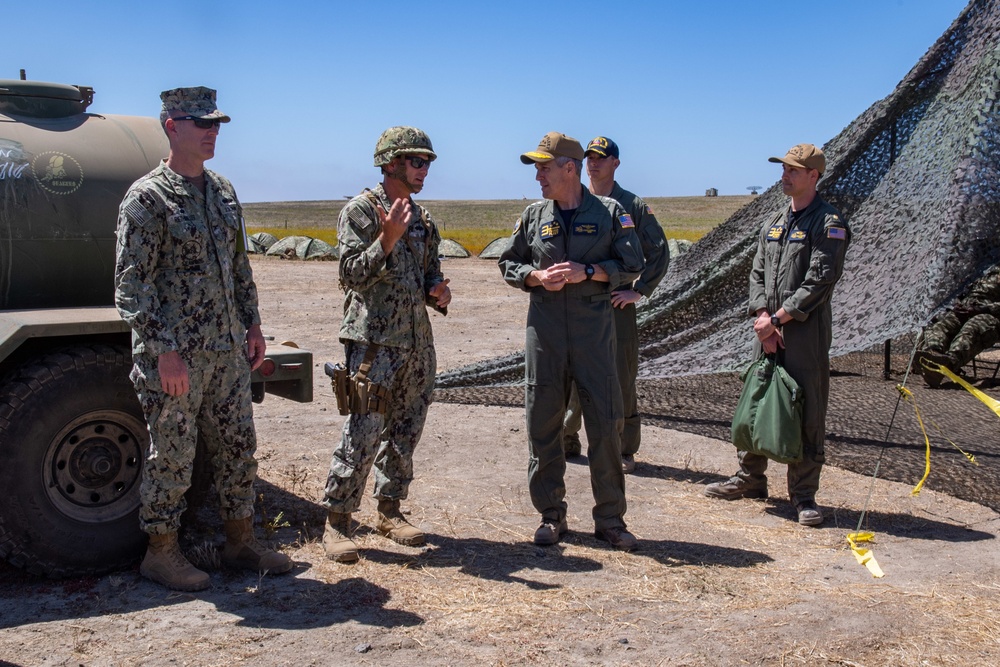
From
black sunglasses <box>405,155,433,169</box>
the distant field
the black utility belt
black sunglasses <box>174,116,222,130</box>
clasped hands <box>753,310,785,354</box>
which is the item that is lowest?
clasped hands <box>753,310,785,354</box>

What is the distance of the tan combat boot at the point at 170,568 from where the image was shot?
13.8 ft

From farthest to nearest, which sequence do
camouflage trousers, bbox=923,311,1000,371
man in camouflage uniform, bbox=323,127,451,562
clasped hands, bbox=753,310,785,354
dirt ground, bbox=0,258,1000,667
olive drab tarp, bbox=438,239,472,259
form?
1. olive drab tarp, bbox=438,239,472,259
2. camouflage trousers, bbox=923,311,1000,371
3. clasped hands, bbox=753,310,785,354
4. man in camouflage uniform, bbox=323,127,451,562
5. dirt ground, bbox=0,258,1000,667

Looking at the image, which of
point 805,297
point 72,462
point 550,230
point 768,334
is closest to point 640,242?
point 768,334

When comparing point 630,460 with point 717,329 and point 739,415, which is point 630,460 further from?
→ point 717,329

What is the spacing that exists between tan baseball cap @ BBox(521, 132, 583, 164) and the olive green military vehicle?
1598mm

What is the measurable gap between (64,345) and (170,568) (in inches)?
41.7

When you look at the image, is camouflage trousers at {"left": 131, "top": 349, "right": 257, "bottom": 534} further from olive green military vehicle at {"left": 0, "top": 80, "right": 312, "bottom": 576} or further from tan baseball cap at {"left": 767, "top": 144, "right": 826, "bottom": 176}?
tan baseball cap at {"left": 767, "top": 144, "right": 826, "bottom": 176}

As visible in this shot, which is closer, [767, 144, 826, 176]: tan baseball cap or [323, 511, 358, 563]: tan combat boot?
[323, 511, 358, 563]: tan combat boot

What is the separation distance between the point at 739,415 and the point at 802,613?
167cm

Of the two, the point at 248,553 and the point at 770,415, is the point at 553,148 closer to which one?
the point at 770,415

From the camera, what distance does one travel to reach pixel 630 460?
6.50 metres

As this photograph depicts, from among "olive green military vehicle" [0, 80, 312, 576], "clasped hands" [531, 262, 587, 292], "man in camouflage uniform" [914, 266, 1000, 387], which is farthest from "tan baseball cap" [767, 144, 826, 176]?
"man in camouflage uniform" [914, 266, 1000, 387]

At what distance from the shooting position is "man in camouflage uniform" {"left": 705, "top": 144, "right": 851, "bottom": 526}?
5250 millimetres

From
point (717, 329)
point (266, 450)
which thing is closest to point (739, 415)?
point (717, 329)
